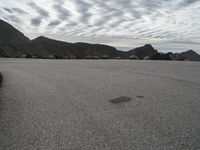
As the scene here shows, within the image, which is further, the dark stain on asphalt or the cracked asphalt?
the dark stain on asphalt

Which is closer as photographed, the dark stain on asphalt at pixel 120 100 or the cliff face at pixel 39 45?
the dark stain on asphalt at pixel 120 100

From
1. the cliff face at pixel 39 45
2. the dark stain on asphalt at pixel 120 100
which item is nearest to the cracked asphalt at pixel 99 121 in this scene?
the dark stain on asphalt at pixel 120 100

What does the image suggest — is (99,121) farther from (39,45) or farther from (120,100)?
(39,45)

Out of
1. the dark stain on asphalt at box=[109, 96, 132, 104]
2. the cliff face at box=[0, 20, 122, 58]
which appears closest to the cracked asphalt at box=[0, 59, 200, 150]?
the dark stain on asphalt at box=[109, 96, 132, 104]

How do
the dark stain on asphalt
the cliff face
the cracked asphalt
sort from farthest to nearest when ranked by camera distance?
the cliff face → the dark stain on asphalt → the cracked asphalt

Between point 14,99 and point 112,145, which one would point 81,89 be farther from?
point 112,145

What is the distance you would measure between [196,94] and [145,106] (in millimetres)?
2727

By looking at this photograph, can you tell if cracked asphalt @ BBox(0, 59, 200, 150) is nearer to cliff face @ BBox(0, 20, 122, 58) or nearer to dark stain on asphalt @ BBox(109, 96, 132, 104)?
dark stain on asphalt @ BBox(109, 96, 132, 104)

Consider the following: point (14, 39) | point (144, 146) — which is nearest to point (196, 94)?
point (144, 146)

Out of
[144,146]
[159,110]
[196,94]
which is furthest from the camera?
[196,94]

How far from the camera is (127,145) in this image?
13.4ft

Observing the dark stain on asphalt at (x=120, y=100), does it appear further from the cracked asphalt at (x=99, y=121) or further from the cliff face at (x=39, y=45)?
the cliff face at (x=39, y=45)

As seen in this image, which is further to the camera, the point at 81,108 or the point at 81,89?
Answer: the point at 81,89

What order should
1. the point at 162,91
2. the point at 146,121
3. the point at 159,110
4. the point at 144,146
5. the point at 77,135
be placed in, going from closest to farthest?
the point at 144,146 → the point at 77,135 → the point at 146,121 → the point at 159,110 → the point at 162,91
